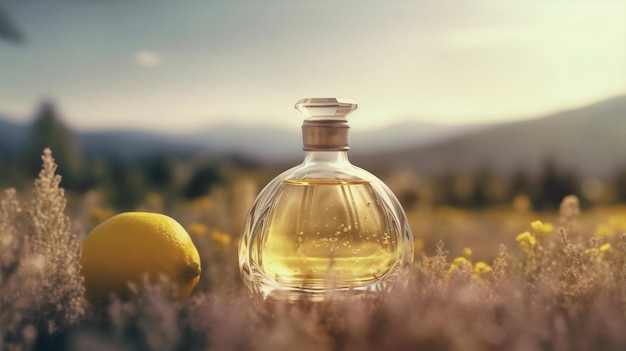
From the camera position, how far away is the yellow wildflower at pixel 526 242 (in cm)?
260

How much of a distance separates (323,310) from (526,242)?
3.43 feet

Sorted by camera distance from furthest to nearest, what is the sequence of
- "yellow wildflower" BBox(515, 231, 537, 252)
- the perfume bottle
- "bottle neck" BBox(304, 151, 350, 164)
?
"yellow wildflower" BBox(515, 231, 537, 252), "bottle neck" BBox(304, 151, 350, 164), the perfume bottle

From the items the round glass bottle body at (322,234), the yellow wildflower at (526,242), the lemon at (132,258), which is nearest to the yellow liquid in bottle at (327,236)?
the round glass bottle body at (322,234)

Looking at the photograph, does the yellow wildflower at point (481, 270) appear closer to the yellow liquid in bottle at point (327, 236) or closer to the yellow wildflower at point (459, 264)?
the yellow wildflower at point (459, 264)

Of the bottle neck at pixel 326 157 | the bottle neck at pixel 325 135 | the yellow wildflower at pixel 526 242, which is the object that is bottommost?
the yellow wildflower at pixel 526 242

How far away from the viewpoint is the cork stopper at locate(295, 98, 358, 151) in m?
2.34

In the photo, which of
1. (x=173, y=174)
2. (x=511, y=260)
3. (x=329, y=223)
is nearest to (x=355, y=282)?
(x=329, y=223)

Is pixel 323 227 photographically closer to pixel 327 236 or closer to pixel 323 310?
pixel 327 236

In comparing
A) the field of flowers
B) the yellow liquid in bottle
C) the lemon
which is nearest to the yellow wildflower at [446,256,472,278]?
the field of flowers

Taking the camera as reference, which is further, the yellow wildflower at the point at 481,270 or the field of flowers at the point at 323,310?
the yellow wildflower at the point at 481,270

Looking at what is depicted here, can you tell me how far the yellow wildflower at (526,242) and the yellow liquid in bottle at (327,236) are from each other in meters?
0.49

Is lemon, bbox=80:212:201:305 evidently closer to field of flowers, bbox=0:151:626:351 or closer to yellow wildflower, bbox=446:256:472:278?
field of flowers, bbox=0:151:626:351

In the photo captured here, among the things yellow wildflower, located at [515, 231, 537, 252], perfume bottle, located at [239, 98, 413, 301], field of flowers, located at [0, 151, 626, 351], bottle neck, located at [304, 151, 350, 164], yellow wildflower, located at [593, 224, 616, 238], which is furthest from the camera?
yellow wildflower, located at [593, 224, 616, 238]

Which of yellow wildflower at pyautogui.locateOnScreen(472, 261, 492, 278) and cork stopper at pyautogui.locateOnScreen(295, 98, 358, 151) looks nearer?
cork stopper at pyautogui.locateOnScreen(295, 98, 358, 151)
